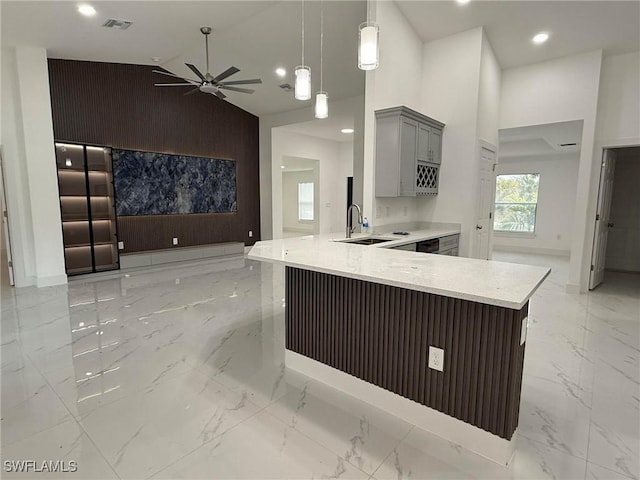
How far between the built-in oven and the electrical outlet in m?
2.11

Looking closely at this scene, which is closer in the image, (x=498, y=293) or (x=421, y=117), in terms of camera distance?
(x=498, y=293)

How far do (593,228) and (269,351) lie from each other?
16.0ft

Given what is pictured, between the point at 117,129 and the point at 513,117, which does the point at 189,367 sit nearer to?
the point at 117,129

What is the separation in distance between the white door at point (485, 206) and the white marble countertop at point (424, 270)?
9.54ft

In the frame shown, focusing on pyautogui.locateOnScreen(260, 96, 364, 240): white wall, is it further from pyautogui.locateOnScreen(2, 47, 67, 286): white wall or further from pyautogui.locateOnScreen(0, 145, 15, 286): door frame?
pyautogui.locateOnScreen(0, 145, 15, 286): door frame

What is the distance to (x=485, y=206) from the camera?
5.14 meters

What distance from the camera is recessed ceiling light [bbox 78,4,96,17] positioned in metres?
3.91

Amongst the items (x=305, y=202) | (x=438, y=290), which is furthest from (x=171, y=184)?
(x=305, y=202)

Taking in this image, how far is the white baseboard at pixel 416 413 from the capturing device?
173cm

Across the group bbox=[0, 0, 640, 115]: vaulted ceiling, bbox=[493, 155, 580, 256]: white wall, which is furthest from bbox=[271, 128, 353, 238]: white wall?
bbox=[493, 155, 580, 256]: white wall

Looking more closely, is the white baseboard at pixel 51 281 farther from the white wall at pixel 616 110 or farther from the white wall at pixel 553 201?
the white wall at pixel 553 201

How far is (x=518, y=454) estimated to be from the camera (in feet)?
5.84

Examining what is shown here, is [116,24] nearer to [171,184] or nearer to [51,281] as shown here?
[171,184]

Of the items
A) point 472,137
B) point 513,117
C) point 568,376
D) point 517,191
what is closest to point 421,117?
point 472,137
